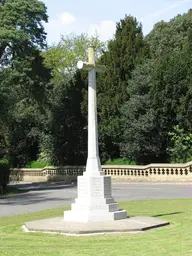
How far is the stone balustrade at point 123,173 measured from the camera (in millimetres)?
31328

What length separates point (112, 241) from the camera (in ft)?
34.3

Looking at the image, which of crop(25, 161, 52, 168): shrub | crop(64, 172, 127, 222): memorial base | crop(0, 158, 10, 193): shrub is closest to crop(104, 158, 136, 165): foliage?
crop(25, 161, 52, 168): shrub

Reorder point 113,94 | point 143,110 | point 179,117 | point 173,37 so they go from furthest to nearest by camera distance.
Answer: point 173,37
point 113,94
point 143,110
point 179,117

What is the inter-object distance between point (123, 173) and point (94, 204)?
22.1m

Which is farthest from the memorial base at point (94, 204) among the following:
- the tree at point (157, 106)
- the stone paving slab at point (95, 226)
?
the tree at point (157, 106)

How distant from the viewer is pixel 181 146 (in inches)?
1312

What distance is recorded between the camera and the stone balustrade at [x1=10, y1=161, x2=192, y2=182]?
31.3 m

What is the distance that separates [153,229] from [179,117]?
71.6 ft

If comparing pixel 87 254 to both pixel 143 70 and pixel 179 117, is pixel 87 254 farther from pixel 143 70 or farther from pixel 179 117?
pixel 143 70

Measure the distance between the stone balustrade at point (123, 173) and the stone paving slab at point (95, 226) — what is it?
18.3 m

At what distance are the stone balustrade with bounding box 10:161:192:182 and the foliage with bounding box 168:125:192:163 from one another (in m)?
1.87

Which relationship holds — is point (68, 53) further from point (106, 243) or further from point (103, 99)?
point (106, 243)

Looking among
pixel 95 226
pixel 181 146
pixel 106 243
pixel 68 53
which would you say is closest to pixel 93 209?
pixel 95 226

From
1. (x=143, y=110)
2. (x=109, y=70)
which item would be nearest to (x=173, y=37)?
(x=109, y=70)
